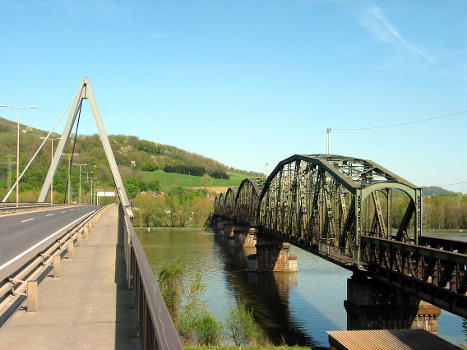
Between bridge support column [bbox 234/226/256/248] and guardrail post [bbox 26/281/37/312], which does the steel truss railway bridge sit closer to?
guardrail post [bbox 26/281/37/312]

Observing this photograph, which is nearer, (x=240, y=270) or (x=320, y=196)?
(x=320, y=196)

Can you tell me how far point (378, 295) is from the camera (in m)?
25.5

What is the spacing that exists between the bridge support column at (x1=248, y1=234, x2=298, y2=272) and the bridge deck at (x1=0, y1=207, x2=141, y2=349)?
43.0 m

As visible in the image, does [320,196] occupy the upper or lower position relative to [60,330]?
upper

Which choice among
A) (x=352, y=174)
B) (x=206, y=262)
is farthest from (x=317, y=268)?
(x=352, y=174)

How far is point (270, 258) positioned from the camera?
56219 millimetres

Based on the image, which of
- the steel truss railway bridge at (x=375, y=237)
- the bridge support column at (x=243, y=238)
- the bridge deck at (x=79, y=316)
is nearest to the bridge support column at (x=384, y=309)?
the steel truss railway bridge at (x=375, y=237)

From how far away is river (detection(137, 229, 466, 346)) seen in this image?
30.5 meters

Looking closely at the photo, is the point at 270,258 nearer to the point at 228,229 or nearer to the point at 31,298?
the point at 228,229

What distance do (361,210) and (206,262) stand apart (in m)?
38.0

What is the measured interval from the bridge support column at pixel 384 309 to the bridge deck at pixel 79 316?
50.4 feet

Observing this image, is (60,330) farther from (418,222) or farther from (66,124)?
(66,124)

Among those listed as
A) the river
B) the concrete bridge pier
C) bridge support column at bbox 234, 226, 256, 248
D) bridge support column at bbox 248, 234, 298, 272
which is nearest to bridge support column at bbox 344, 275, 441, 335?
the river

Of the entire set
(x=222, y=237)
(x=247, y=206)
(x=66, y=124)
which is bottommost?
(x=222, y=237)
